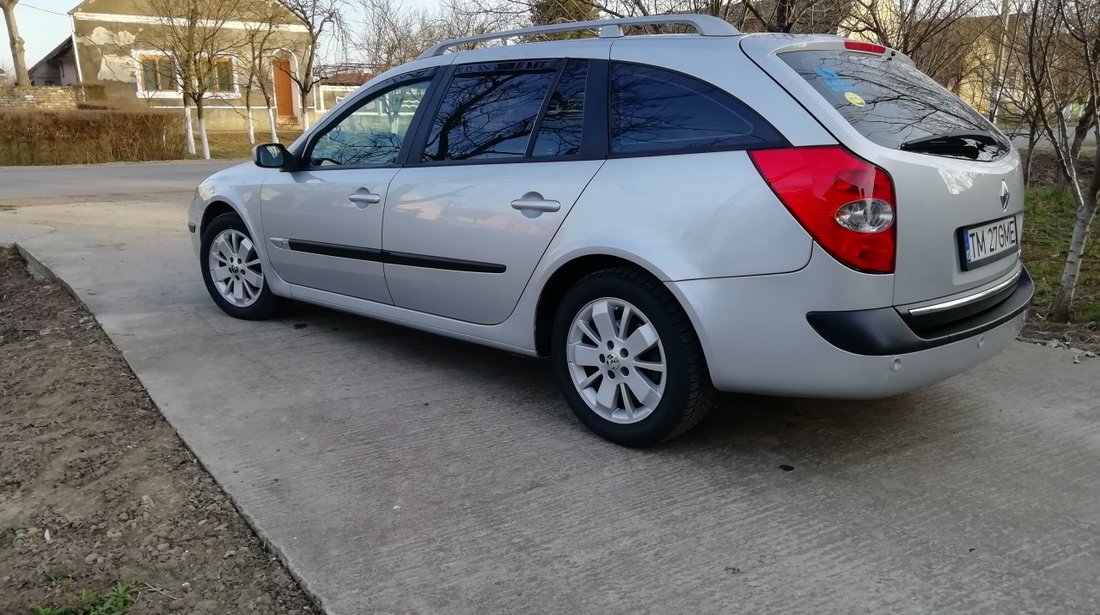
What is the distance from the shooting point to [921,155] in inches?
112

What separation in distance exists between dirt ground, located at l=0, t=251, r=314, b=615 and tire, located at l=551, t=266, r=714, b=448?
139cm

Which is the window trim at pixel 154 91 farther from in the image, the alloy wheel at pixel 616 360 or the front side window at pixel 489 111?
the alloy wheel at pixel 616 360

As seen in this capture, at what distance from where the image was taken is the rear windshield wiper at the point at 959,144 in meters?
2.91

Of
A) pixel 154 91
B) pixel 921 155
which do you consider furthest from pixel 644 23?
pixel 154 91

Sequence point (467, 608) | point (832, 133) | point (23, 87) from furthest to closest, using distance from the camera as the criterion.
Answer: point (23, 87), point (832, 133), point (467, 608)

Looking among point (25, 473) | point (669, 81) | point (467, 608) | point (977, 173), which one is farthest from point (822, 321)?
point (25, 473)

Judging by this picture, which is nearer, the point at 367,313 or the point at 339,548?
the point at 339,548

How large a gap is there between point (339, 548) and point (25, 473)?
58.0 inches

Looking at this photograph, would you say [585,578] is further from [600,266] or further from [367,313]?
[367,313]

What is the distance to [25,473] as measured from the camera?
3.20 meters

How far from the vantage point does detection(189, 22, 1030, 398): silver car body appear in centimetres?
279

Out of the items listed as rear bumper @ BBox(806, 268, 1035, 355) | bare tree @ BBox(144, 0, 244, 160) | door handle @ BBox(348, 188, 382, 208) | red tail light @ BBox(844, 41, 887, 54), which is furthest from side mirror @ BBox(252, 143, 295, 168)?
bare tree @ BBox(144, 0, 244, 160)

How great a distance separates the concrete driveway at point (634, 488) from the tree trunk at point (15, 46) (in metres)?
33.4

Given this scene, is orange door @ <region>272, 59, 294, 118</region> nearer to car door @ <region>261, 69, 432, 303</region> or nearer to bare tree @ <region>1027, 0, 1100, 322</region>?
car door @ <region>261, 69, 432, 303</region>
